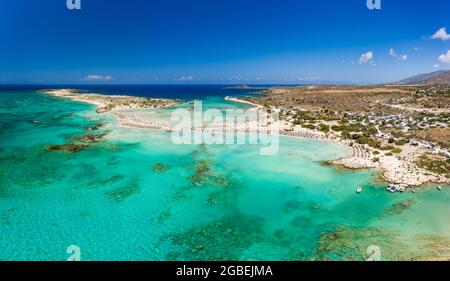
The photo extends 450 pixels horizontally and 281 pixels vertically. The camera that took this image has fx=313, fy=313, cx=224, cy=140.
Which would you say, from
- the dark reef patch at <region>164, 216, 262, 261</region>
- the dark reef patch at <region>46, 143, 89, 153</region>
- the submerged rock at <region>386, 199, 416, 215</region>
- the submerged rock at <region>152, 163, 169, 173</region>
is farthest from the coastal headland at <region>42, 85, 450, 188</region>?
the submerged rock at <region>152, 163, 169, 173</region>

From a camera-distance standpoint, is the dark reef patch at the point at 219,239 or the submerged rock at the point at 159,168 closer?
the dark reef patch at the point at 219,239

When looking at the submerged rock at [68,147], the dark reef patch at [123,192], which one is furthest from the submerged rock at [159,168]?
the submerged rock at [68,147]

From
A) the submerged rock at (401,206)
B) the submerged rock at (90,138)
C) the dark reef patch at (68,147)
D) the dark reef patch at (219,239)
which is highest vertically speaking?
the submerged rock at (90,138)

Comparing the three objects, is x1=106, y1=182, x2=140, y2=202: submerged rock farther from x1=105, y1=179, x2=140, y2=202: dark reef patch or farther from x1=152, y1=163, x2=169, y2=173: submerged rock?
x1=152, y1=163, x2=169, y2=173: submerged rock

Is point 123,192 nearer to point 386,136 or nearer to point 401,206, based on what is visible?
point 401,206

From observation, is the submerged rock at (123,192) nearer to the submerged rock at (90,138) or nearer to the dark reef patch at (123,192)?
the dark reef patch at (123,192)
